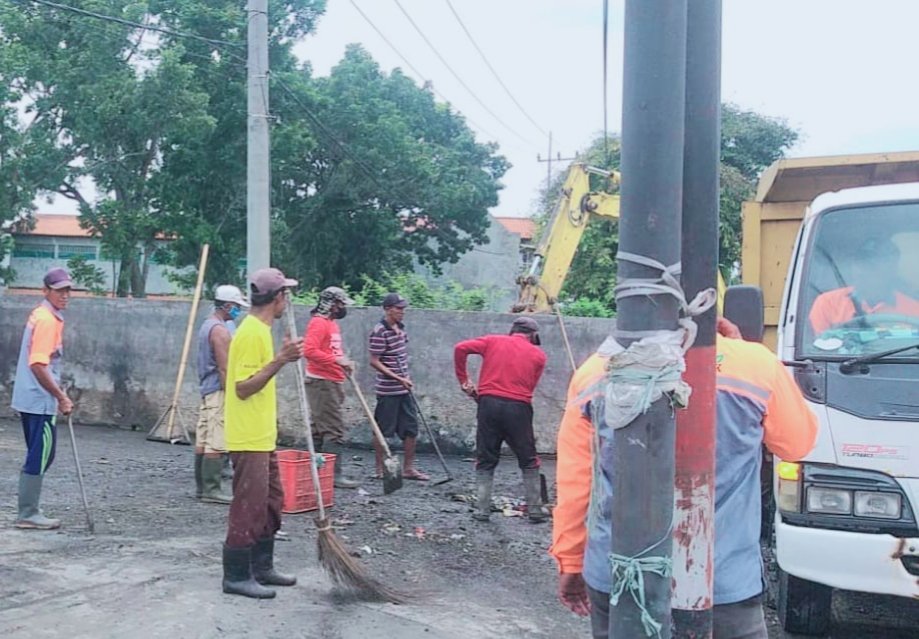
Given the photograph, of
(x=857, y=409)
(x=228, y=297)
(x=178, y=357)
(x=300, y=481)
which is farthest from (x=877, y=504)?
(x=178, y=357)

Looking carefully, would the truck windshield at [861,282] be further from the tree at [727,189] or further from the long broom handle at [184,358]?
the tree at [727,189]

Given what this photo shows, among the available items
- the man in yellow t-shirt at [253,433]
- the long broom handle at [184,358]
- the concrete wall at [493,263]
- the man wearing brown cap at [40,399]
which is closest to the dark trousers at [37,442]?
the man wearing brown cap at [40,399]

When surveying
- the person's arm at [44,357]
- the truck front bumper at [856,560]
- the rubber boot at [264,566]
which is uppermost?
the person's arm at [44,357]

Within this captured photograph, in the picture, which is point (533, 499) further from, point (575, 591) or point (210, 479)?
point (575, 591)

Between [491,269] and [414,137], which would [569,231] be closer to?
[414,137]

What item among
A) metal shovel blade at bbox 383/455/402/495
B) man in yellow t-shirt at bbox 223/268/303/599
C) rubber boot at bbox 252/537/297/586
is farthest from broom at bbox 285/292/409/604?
metal shovel blade at bbox 383/455/402/495

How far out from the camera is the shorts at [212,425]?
24.5 feet

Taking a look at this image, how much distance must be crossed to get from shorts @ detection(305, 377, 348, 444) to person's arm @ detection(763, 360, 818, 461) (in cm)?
581

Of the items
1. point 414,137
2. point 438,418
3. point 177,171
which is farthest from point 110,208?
point 438,418

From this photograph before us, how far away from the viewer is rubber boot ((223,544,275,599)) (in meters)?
4.97

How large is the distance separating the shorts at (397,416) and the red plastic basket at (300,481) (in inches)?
66.5

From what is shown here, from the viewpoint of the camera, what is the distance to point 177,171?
23.2 meters

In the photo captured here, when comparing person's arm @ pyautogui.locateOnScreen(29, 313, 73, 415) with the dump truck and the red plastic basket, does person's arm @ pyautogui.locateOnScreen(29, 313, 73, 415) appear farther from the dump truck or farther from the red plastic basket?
the dump truck

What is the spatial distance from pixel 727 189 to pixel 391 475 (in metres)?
13.5
